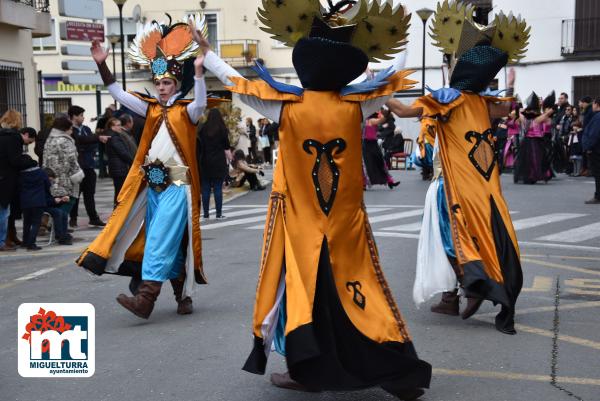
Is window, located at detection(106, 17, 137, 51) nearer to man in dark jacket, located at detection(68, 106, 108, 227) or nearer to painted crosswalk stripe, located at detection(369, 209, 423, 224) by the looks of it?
man in dark jacket, located at detection(68, 106, 108, 227)

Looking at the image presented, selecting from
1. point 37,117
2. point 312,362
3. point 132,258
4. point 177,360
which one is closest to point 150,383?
point 177,360

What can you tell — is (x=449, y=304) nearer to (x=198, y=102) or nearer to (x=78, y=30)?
(x=198, y=102)

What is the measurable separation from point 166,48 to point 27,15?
13265 millimetres

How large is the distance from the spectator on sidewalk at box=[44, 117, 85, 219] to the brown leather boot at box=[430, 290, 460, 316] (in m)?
6.79

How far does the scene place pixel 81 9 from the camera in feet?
59.9

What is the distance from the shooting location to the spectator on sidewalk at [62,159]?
1248 cm

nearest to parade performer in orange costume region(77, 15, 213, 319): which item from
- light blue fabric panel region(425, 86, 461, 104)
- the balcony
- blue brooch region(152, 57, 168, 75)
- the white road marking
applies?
blue brooch region(152, 57, 168, 75)

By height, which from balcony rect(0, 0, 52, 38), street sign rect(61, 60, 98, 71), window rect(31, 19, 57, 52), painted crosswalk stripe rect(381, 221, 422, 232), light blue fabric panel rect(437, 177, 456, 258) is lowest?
painted crosswalk stripe rect(381, 221, 422, 232)

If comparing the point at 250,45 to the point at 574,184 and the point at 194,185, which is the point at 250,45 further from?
the point at 194,185

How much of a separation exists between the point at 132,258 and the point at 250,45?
34.8 metres

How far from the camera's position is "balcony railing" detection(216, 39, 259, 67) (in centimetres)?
4116

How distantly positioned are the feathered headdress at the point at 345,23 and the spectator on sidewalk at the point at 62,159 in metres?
7.84

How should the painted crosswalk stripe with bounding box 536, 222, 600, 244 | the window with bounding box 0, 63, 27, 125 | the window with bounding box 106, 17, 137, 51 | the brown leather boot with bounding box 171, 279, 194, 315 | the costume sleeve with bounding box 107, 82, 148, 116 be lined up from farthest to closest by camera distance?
1. the window with bounding box 106, 17, 137, 51
2. the window with bounding box 0, 63, 27, 125
3. the painted crosswalk stripe with bounding box 536, 222, 600, 244
4. the brown leather boot with bounding box 171, 279, 194, 315
5. the costume sleeve with bounding box 107, 82, 148, 116

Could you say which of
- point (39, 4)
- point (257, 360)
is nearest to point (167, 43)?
point (257, 360)
